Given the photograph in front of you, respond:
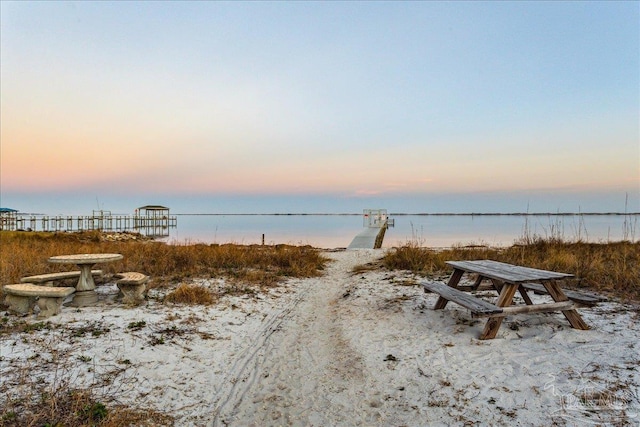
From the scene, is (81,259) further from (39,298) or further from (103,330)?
(103,330)

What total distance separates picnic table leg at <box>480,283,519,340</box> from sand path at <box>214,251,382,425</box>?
139 cm

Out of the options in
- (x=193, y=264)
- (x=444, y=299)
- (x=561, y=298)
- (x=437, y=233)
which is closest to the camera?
(x=561, y=298)

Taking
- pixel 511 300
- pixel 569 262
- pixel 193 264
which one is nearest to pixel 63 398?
pixel 511 300

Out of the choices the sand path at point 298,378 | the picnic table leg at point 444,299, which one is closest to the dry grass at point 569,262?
the picnic table leg at point 444,299

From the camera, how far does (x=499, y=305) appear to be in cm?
374

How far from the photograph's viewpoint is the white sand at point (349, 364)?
2.65 meters

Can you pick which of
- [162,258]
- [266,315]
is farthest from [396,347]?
[162,258]

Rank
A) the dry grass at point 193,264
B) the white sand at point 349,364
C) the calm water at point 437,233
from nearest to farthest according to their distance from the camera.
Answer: the white sand at point 349,364
the dry grass at point 193,264
the calm water at point 437,233

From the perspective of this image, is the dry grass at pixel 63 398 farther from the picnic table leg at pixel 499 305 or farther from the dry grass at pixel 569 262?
the dry grass at pixel 569 262

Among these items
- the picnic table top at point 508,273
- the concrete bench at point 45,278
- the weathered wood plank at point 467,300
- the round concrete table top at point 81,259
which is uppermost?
the picnic table top at point 508,273

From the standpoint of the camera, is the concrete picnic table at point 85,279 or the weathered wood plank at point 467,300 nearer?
the weathered wood plank at point 467,300

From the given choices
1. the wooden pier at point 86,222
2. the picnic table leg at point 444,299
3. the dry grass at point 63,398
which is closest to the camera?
the dry grass at point 63,398

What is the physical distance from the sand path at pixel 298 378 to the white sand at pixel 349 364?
1cm

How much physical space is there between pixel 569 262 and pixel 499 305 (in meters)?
4.21
